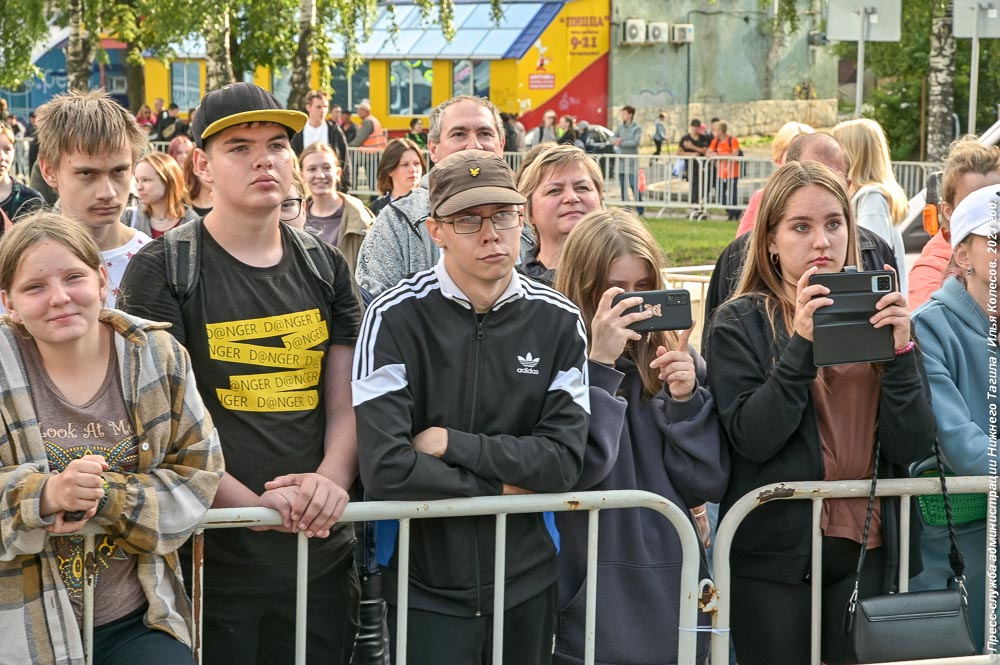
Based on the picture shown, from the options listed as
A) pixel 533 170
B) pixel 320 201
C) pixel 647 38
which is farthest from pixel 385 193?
pixel 647 38

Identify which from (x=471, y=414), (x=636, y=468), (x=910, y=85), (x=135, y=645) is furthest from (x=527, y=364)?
(x=910, y=85)

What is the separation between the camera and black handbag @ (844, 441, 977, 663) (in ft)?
11.8

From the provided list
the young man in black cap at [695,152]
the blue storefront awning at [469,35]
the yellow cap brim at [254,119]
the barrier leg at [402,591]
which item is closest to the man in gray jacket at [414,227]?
the yellow cap brim at [254,119]

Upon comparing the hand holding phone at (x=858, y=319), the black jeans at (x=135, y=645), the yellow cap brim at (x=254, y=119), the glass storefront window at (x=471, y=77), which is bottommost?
the black jeans at (x=135, y=645)

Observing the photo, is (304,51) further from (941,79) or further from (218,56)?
(941,79)

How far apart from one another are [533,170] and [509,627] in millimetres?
2207

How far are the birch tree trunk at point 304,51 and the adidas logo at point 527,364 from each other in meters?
22.7

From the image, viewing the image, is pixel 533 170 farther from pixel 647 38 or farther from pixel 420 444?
pixel 647 38

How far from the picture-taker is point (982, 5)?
1233cm

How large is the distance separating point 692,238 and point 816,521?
52.1ft

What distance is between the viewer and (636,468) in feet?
12.7

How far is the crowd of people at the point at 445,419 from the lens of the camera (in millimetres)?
3250

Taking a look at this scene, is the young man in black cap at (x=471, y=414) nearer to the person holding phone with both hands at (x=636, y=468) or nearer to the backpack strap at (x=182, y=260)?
the person holding phone with both hands at (x=636, y=468)

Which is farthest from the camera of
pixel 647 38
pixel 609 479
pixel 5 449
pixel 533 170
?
pixel 647 38
